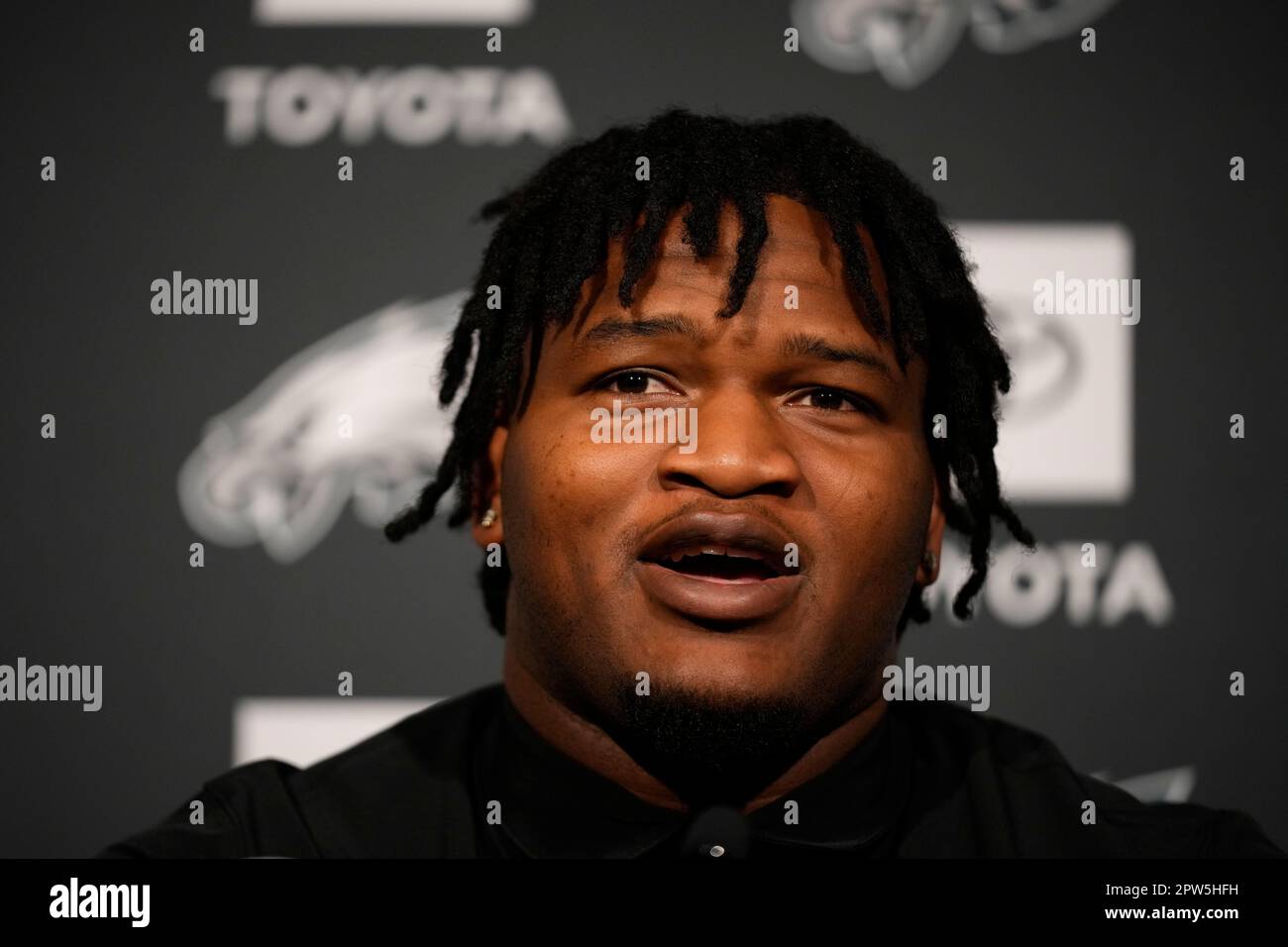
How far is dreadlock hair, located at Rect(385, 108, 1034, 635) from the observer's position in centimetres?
164

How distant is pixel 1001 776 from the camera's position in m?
1.77

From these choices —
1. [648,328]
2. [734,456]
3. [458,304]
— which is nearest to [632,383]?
[648,328]

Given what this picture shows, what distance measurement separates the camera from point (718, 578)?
4.98 ft

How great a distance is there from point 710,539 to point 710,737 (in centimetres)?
23

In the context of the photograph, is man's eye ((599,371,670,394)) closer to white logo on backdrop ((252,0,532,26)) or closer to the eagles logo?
the eagles logo

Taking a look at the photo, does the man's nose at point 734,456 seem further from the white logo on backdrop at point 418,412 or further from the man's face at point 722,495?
the white logo on backdrop at point 418,412

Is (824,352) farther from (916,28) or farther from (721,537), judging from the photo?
(916,28)

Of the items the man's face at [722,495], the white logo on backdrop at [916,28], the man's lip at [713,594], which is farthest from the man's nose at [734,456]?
the white logo on backdrop at [916,28]

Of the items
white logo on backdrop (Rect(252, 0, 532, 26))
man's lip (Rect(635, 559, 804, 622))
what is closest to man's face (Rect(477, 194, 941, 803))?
man's lip (Rect(635, 559, 804, 622))

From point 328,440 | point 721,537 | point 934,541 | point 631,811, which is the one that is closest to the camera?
point 721,537

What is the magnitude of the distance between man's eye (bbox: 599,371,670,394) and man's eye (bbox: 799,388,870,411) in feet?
0.60

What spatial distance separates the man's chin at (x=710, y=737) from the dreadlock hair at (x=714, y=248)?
1.28ft

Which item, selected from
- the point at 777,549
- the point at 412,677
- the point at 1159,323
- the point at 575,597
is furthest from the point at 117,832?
the point at 1159,323

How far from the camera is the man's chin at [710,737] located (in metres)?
1.48
